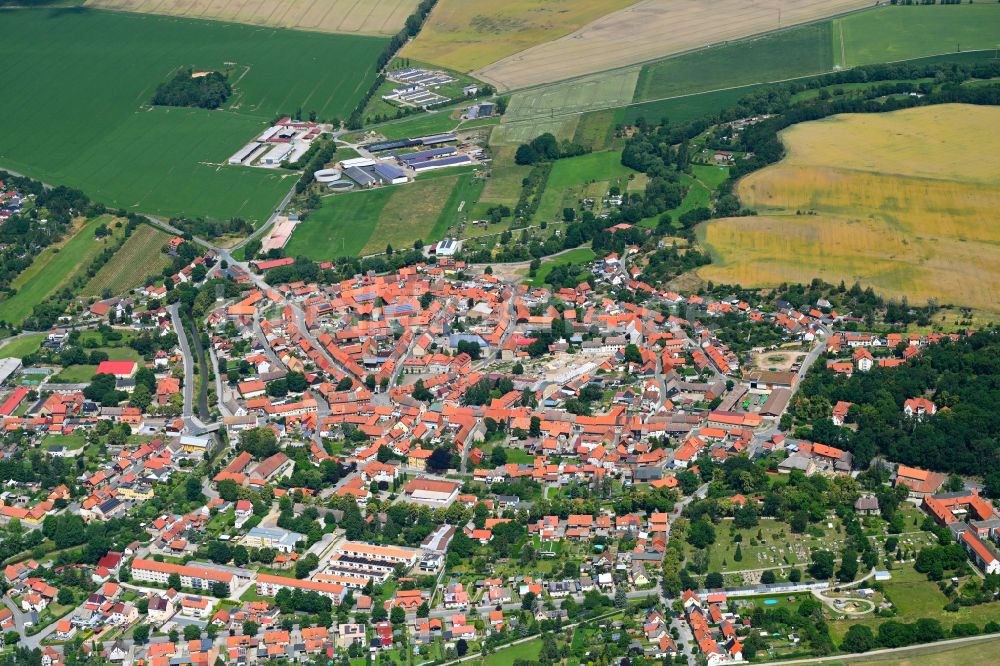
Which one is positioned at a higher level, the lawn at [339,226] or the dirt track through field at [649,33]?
the lawn at [339,226]

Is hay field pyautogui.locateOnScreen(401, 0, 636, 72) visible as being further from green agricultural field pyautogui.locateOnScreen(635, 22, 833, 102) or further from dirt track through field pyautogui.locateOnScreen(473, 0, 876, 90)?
green agricultural field pyautogui.locateOnScreen(635, 22, 833, 102)

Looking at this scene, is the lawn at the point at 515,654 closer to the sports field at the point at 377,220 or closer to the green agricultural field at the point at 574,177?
the sports field at the point at 377,220

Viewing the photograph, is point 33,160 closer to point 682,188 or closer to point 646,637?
point 682,188

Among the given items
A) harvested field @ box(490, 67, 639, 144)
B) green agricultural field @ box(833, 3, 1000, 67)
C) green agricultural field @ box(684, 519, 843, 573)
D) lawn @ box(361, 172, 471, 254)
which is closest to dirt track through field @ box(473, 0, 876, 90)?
harvested field @ box(490, 67, 639, 144)

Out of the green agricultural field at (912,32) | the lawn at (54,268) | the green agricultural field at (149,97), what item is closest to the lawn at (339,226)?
the green agricultural field at (149,97)

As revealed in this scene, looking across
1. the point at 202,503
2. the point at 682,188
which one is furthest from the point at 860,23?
the point at 202,503

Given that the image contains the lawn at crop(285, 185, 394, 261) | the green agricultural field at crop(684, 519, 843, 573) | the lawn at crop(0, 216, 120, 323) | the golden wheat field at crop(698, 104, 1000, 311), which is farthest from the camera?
the lawn at crop(285, 185, 394, 261)

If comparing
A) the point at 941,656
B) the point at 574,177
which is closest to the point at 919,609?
the point at 941,656
